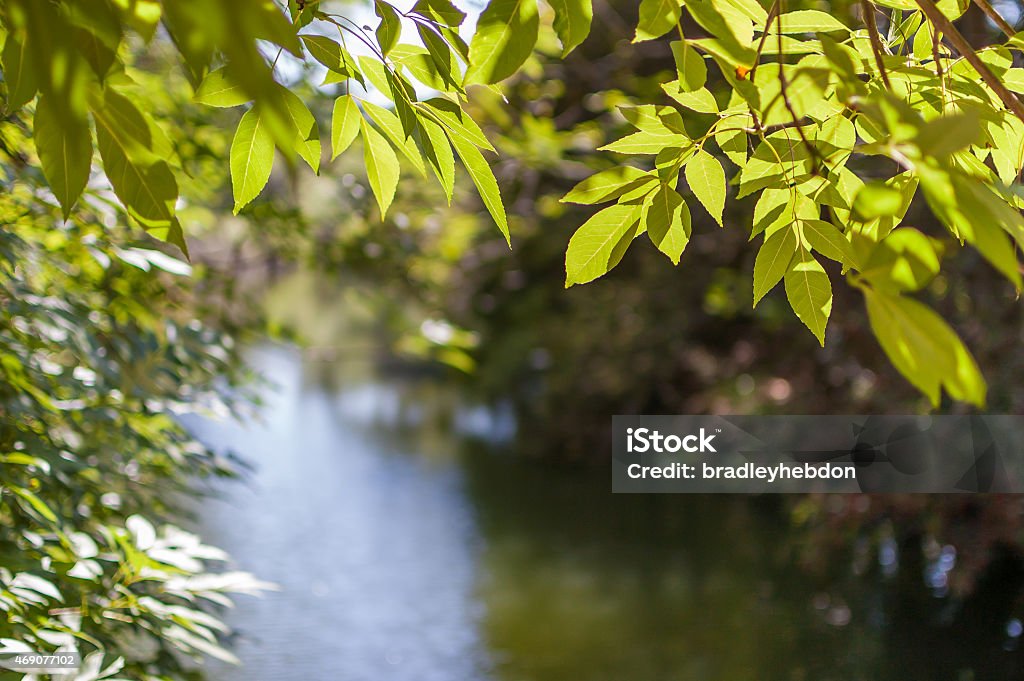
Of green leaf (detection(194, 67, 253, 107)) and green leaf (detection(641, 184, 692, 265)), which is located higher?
green leaf (detection(194, 67, 253, 107))

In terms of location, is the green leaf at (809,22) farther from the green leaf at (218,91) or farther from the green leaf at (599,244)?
the green leaf at (218,91)

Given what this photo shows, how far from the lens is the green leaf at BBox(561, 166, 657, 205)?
51 cm

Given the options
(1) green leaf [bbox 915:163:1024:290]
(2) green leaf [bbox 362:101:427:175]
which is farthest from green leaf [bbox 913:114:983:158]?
(2) green leaf [bbox 362:101:427:175]

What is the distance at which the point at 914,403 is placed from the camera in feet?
9.55

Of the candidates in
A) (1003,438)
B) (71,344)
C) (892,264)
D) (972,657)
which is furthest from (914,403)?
(892,264)

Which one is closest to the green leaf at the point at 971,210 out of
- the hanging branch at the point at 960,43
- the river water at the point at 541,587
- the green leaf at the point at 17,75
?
the hanging branch at the point at 960,43

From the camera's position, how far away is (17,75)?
374mm

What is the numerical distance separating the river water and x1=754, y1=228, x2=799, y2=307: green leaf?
Answer: 4.74 feet

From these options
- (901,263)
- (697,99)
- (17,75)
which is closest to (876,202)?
(901,263)

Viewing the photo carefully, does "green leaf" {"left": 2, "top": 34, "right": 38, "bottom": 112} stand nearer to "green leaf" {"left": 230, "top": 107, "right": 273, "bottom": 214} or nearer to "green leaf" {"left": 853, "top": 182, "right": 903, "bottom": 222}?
"green leaf" {"left": 230, "top": 107, "right": 273, "bottom": 214}

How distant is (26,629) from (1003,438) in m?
2.53

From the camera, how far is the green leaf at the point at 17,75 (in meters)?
0.36

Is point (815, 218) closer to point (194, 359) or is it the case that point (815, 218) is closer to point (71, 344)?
point (71, 344)

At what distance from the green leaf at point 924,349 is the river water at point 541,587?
1612 millimetres
